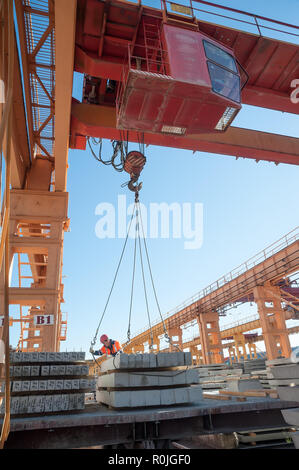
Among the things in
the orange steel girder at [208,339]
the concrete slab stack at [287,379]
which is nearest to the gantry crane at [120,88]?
the concrete slab stack at [287,379]

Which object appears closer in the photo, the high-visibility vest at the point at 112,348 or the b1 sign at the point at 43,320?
the b1 sign at the point at 43,320

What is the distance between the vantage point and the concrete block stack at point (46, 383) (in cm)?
385

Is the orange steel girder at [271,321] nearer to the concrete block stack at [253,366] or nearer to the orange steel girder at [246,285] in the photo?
the orange steel girder at [246,285]

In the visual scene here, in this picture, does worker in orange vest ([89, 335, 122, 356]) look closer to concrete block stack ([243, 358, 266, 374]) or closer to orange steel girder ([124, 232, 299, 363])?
concrete block stack ([243, 358, 266, 374])

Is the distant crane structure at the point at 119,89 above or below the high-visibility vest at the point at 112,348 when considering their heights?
above

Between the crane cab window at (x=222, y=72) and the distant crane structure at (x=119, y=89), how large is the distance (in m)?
0.03

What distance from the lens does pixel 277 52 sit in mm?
7430

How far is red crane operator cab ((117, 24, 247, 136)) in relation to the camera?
5.58 m

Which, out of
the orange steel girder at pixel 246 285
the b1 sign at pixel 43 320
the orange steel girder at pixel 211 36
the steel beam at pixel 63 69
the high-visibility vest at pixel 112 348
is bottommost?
the high-visibility vest at pixel 112 348

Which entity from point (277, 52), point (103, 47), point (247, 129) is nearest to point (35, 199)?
point (103, 47)

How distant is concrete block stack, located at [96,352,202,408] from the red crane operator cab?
456cm

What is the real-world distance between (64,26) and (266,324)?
16589 millimetres

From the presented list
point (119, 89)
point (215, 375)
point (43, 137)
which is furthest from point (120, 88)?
point (215, 375)

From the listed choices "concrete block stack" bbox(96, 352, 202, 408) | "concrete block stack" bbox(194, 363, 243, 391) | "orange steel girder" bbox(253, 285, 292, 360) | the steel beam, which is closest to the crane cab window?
the steel beam
